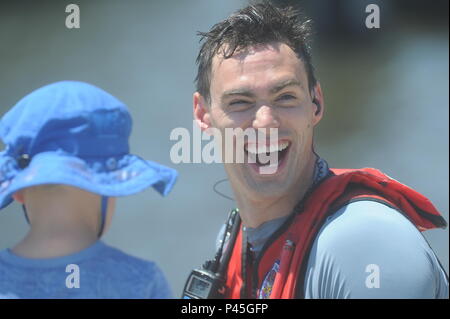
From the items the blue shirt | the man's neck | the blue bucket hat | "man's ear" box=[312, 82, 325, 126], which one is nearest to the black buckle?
the blue bucket hat

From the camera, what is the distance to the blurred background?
14.0 ft

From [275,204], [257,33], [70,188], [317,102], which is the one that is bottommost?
[275,204]

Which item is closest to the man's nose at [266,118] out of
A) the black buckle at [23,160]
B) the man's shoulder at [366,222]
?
the man's shoulder at [366,222]

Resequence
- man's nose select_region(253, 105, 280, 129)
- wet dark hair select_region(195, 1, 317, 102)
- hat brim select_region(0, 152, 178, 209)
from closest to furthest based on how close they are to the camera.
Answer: hat brim select_region(0, 152, 178, 209), man's nose select_region(253, 105, 280, 129), wet dark hair select_region(195, 1, 317, 102)

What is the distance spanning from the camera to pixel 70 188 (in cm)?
156

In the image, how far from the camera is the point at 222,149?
2018 millimetres

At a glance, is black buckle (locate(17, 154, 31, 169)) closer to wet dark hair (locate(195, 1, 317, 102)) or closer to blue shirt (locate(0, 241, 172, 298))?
blue shirt (locate(0, 241, 172, 298))

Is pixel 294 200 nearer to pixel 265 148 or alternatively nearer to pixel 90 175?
pixel 265 148

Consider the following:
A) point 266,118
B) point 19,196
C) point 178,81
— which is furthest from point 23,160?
point 178,81

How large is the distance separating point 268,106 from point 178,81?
268 centimetres

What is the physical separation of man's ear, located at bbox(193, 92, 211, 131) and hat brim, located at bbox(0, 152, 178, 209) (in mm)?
544

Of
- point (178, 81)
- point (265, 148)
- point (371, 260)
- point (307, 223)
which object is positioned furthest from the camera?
point (178, 81)

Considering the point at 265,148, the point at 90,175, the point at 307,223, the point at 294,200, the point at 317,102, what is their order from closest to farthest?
the point at 90,175 < the point at 307,223 < the point at 265,148 < the point at 294,200 < the point at 317,102
